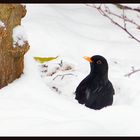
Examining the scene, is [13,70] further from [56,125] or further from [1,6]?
[56,125]

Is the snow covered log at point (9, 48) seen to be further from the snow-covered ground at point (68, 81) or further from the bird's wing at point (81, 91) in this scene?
the bird's wing at point (81, 91)

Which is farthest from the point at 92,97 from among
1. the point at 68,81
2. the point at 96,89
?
the point at 68,81

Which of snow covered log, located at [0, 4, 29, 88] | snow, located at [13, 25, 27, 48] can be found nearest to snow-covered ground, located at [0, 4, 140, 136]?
snow covered log, located at [0, 4, 29, 88]

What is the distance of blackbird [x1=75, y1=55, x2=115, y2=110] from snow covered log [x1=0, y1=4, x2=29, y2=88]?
584mm

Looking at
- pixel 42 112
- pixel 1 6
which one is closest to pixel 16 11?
pixel 1 6

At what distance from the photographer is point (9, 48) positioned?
184 inches

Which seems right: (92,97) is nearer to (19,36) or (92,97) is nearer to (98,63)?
(98,63)

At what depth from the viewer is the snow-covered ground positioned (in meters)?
3.61

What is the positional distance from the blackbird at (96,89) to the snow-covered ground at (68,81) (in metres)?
0.13

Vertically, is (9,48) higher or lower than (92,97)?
higher

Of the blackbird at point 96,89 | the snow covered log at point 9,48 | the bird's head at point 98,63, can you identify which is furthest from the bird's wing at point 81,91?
the snow covered log at point 9,48

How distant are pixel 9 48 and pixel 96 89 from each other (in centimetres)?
84

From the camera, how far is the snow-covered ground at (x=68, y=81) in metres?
3.61

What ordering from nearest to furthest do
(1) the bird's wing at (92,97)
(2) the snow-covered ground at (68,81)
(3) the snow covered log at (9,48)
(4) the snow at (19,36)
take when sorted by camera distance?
(2) the snow-covered ground at (68,81) < (3) the snow covered log at (9,48) < (4) the snow at (19,36) < (1) the bird's wing at (92,97)
